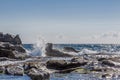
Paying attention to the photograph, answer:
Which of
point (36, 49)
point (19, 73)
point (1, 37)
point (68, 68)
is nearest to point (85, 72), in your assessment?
point (68, 68)

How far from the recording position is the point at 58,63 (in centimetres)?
6016

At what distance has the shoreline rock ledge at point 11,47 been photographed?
88.7 metres

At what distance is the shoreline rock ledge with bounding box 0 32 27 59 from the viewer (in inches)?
3492

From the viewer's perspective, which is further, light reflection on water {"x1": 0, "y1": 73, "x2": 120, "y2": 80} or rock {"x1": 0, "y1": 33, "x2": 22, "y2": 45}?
rock {"x1": 0, "y1": 33, "x2": 22, "y2": 45}

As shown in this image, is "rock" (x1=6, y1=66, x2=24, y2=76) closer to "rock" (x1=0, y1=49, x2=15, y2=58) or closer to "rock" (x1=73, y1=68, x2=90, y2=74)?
"rock" (x1=73, y1=68, x2=90, y2=74)

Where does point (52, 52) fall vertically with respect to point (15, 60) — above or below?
above

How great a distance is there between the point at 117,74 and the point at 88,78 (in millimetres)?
5508

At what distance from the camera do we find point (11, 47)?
94.7m

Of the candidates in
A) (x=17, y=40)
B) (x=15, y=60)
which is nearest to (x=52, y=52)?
(x=17, y=40)

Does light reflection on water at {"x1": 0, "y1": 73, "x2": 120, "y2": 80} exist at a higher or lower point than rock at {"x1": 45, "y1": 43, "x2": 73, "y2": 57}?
lower

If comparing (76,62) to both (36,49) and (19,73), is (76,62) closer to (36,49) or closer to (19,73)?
(19,73)

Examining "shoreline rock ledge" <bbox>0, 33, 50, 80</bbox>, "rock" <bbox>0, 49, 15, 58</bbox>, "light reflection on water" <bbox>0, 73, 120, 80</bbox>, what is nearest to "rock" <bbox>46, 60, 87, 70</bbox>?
"shoreline rock ledge" <bbox>0, 33, 50, 80</bbox>

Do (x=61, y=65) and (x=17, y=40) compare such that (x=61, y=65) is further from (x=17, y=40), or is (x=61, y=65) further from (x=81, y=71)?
(x=17, y=40)

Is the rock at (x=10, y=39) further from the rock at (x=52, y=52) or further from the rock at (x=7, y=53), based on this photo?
the rock at (x=7, y=53)
